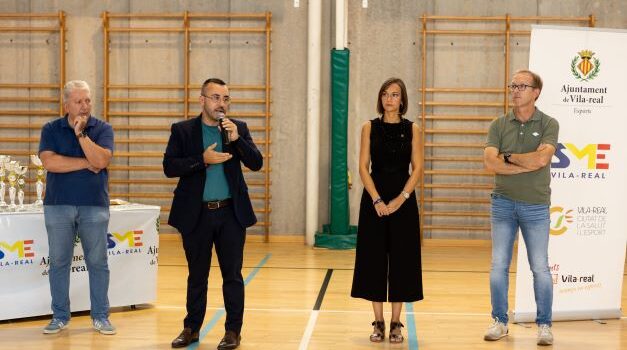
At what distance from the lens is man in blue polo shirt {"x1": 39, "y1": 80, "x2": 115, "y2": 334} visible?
15.2ft

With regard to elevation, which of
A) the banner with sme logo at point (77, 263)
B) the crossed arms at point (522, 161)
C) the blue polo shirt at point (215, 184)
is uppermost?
the crossed arms at point (522, 161)

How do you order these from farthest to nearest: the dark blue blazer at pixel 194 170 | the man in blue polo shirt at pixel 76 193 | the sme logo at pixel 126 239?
the sme logo at pixel 126 239 < the man in blue polo shirt at pixel 76 193 < the dark blue blazer at pixel 194 170

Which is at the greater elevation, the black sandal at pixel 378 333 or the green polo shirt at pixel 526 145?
the green polo shirt at pixel 526 145

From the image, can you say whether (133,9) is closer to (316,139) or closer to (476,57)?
(316,139)

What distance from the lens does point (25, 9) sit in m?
9.95

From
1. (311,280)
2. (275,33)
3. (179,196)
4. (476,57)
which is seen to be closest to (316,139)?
(275,33)

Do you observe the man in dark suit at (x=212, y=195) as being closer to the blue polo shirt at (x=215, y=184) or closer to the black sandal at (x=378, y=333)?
the blue polo shirt at (x=215, y=184)

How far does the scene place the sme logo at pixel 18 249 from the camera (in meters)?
5.08

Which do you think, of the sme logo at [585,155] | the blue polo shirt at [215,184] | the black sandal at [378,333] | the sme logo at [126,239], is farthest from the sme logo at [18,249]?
the sme logo at [585,155]

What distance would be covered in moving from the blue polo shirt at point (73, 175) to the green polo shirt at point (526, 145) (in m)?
2.26

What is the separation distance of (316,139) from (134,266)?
14.5ft

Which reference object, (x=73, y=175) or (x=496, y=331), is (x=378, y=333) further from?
(x=73, y=175)

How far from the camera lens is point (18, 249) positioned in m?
5.13

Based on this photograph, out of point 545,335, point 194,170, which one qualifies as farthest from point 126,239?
point 545,335
